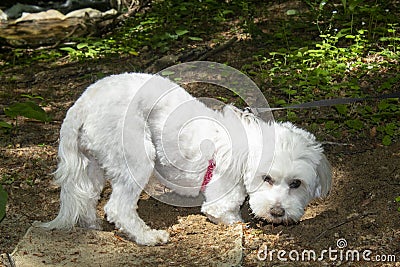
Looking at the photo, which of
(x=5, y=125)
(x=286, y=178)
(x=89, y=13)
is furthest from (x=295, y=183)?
(x=89, y=13)

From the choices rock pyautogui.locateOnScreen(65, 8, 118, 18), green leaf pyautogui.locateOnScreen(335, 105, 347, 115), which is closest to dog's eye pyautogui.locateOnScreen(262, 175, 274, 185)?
green leaf pyautogui.locateOnScreen(335, 105, 347, 115)

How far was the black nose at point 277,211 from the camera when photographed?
4.12 m

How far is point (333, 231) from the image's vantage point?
164 inches

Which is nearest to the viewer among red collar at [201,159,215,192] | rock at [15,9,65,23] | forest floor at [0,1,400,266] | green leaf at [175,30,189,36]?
forest floor at [0,1,400,266]

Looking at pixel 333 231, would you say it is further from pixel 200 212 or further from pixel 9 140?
pixel 9 140

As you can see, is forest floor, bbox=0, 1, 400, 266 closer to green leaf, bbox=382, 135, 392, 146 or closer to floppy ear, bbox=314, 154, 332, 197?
green leaf, bbox=382, 135, 392, 146

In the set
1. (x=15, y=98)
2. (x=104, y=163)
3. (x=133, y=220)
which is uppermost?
(x=104, y=163)

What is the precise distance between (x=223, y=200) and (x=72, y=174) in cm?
109

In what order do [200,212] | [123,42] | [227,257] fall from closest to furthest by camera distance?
1. [227,257]
2. [200,212]
3. [123,42]

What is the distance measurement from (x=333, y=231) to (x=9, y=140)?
3.32 metres

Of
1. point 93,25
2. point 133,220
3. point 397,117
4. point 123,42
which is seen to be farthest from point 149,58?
point 133,220
